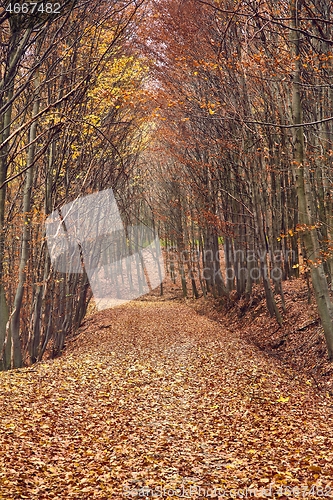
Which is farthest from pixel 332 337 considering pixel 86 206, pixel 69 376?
pixel 86 206

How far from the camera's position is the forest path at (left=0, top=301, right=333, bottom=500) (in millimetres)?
5305

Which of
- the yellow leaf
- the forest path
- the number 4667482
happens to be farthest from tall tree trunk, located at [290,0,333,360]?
the number 4667482

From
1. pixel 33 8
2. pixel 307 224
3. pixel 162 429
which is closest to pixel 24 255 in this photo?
pixel 162 429

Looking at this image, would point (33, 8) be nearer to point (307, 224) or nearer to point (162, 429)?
point (162, 429)

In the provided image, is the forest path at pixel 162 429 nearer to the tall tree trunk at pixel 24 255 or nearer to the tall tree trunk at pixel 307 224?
the tall tree trunk at pixel 24 255

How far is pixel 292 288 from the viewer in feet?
58.2

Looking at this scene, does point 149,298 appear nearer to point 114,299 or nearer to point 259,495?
point 114,299

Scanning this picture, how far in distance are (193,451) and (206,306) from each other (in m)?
→ 19.4

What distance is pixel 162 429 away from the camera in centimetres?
725

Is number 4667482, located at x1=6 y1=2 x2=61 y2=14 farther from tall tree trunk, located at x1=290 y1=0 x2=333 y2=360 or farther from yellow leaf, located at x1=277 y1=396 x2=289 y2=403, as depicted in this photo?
yellow leaf, located at x1=277 y1=396 x2=289 y2=403

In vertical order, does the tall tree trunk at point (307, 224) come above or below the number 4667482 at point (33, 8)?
below

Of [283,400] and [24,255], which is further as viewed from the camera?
[24,255]

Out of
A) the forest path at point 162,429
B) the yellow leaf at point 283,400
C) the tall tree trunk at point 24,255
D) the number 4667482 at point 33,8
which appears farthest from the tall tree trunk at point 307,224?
the tall tree trunk at point 24,255

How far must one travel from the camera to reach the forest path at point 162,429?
5305mm
